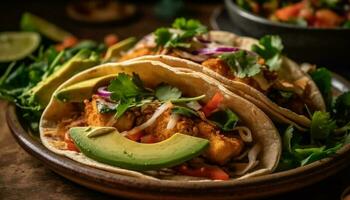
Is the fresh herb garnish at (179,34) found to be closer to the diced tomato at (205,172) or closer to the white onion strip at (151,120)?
the white onion strip at (151,120)

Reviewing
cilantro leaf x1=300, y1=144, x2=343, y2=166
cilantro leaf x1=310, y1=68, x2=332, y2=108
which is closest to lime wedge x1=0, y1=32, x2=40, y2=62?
cilantro leaf x1=310, y1=68, x2=332, y2=108

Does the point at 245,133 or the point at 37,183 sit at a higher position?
the point at 245,133

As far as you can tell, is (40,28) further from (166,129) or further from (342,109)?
(342,109)

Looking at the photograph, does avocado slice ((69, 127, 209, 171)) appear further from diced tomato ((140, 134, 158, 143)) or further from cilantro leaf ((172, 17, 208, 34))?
cilantro leaf ((172, 17, 208, 34))

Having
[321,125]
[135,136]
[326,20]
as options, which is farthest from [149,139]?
[326,20]

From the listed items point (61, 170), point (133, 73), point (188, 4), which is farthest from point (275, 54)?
point (188, 4)

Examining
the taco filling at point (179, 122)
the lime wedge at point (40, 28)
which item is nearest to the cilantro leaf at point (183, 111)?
the taco filling at point (179, 122)

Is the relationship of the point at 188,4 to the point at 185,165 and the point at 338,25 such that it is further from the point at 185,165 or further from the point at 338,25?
the point at 185,165
